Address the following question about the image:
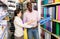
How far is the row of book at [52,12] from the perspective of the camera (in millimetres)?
2183

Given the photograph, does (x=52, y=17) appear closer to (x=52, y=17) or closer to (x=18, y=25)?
(x=52, y=17)

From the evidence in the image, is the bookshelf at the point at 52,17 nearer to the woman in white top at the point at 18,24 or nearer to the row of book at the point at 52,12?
the row of book at the point at 52,12

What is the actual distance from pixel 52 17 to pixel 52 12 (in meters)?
0.11

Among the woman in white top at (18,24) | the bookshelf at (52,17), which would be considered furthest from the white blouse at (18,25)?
the bookshelf at (52,17)

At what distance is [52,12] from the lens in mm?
2352

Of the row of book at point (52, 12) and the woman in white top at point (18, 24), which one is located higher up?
the row of book at point (52, 12)

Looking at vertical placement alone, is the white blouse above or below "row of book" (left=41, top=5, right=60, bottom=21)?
below

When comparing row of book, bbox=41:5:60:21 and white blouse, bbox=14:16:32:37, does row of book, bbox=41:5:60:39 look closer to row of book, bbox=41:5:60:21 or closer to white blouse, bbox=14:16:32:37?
row of book, bbox=41:5:60:21

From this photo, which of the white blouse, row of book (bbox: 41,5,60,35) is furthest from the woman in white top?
row of book (bbox: 41,5,60,35)

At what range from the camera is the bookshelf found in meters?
2.20

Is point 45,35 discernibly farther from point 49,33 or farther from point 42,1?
point 42,1

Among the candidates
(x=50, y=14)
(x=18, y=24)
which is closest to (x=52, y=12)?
(x=50, y=14)

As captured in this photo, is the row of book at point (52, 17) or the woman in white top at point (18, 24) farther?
the woman in white top at point (18, 24)

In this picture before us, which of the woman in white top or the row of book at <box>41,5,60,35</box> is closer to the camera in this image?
the row of book at <box>41,5,60,35</box>
